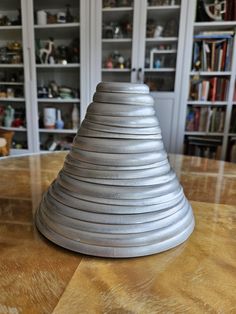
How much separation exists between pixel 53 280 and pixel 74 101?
2.54 meters

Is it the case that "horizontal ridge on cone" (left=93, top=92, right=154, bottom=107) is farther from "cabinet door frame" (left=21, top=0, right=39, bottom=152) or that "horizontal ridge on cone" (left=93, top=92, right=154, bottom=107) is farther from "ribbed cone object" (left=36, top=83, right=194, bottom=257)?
"cabinet door frame" (left=21, top=0, right=39, bottom=152)

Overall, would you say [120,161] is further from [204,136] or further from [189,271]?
[204,136]

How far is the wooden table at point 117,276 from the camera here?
33 centimetres

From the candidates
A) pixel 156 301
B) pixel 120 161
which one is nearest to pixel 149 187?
pixel 120 161

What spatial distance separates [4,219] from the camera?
1.82 ft

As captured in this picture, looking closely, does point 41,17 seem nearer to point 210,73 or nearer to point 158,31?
point 158,31

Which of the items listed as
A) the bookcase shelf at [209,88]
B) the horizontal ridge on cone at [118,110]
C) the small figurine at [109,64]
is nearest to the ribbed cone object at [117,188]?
the horizontal ridge on cone at [118,110]

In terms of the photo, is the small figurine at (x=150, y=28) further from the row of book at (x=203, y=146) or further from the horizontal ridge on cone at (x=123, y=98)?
the horizontal ridge on cone at (x=123, y=98)

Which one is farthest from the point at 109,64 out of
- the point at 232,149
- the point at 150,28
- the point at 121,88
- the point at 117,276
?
the point at 117,276

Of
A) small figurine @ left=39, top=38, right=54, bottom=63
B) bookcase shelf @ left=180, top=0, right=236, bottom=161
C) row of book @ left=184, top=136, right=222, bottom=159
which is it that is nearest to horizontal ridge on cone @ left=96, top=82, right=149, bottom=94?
bookcase shelf @ left=180, top=0, right=236, bottom=161

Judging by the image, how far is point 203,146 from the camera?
2664mm

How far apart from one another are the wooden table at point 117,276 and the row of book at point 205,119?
7.01ft

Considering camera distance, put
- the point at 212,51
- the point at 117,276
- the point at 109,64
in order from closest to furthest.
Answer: the point at 117,276, the point at 212,51, the point at 109,64

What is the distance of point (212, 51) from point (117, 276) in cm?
251
